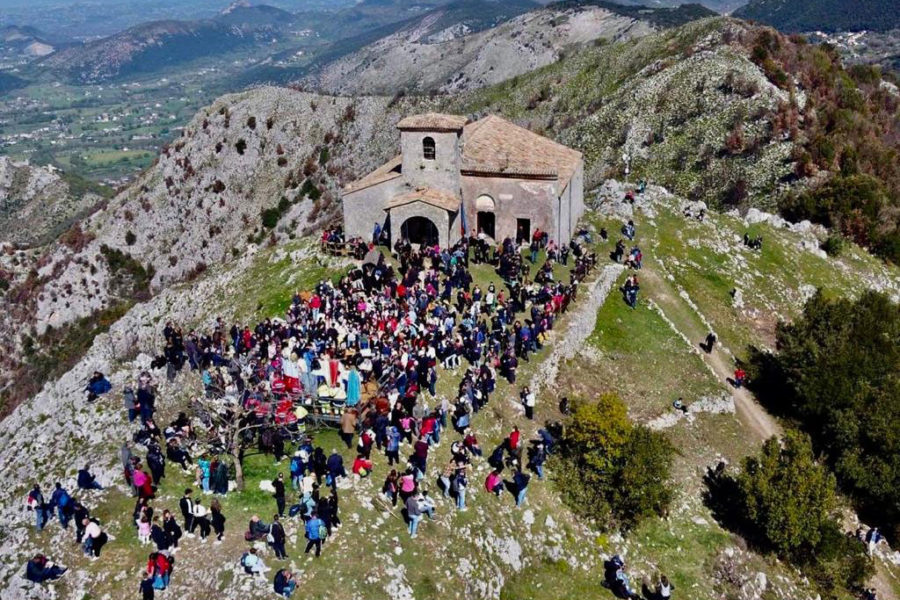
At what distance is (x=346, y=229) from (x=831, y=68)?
240ft

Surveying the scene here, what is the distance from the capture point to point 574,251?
144 feet

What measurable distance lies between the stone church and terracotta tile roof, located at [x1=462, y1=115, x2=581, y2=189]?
0.06 meters

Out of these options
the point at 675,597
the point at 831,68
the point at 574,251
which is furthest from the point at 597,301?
the point at 831,68

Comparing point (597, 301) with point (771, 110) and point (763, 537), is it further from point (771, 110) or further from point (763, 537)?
point (771, 110)

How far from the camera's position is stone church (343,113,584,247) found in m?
41.7

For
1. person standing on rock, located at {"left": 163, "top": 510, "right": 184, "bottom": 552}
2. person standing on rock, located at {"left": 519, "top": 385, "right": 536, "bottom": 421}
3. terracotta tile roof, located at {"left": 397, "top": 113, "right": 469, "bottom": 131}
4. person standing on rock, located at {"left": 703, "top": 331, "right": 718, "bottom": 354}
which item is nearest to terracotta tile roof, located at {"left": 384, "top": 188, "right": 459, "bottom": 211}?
terracotta tile roof, located at {"left": 397, "top": 113, "right": 469, "bottom": 131}

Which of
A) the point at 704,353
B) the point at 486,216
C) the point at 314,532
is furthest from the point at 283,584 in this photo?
the point at 486,216

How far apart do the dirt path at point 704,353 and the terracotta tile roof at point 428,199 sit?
13255 millimetres

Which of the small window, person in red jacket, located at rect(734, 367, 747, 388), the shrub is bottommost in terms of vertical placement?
the shrub

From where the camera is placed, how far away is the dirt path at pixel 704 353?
37.0 metres

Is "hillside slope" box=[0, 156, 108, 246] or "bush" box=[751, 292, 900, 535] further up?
"bush" box=[751, 292, 900, 535]

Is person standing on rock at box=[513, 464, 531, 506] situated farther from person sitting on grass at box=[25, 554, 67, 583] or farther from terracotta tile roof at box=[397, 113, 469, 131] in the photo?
terracotta tile roof at box=[397, 113, 469, 131]

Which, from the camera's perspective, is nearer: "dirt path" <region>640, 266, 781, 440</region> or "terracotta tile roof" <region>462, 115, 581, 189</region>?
"dirt path" <region>640, 266, 781, 440</region>

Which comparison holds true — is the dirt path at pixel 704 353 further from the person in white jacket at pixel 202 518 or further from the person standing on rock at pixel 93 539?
the person standing on rock at pixel 93 539
